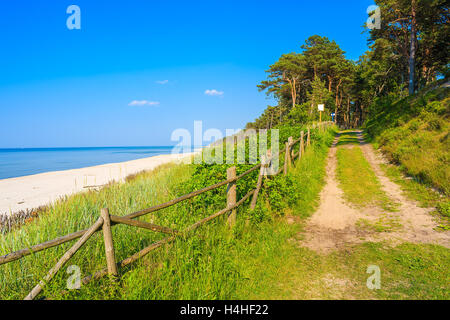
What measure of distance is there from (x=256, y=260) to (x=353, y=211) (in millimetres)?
4104

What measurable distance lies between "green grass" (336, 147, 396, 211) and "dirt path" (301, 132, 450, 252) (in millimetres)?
249

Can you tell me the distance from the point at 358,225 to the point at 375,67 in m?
43.4

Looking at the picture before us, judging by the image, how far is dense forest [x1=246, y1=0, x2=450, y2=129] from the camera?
2003 centimetres

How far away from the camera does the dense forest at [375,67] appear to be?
65.7 ft

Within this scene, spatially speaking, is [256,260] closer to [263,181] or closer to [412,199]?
[263,181]

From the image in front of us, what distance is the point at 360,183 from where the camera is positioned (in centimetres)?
900

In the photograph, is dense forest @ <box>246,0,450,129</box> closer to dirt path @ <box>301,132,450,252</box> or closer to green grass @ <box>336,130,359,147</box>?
green grass @ <box>336,130,359,147</box>

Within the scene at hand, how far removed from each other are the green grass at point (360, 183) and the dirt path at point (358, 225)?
0.25 meters

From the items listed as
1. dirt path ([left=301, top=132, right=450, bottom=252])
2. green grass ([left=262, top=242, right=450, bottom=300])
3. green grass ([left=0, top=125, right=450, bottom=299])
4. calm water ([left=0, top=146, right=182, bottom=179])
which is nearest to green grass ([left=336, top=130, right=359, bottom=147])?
dirt path ([left=301, top=132, right=450, bottom=252])

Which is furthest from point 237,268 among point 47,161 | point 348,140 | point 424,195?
point 47,161

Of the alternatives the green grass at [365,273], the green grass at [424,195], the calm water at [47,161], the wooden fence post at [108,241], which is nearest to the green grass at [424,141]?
the green grass at [424,195]

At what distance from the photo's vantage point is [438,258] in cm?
409

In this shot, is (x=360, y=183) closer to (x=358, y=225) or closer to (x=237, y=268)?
(x=358, y=225)
